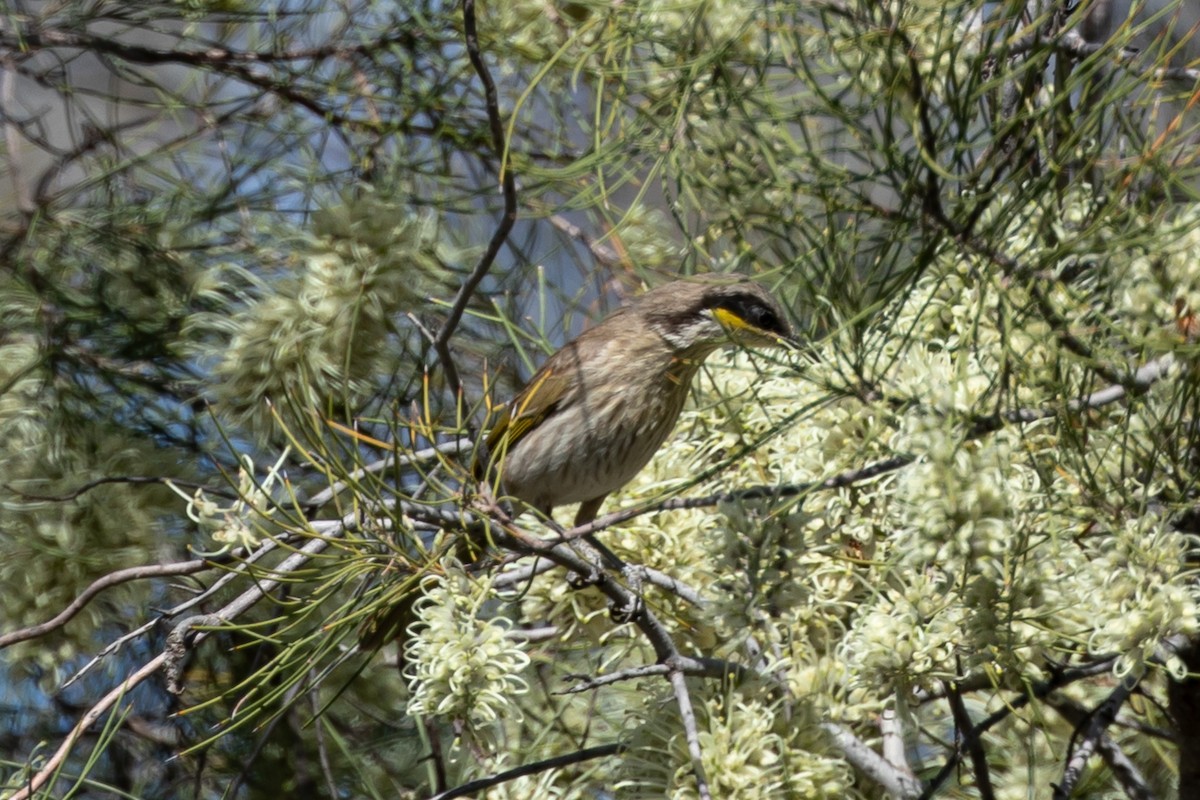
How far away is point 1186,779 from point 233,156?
2.42 metres

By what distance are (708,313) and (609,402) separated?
0.31 m

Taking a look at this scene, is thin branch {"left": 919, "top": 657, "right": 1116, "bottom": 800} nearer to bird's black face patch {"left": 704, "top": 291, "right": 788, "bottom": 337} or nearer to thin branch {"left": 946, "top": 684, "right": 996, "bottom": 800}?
thin branch {"left": 946, "top": 684, "right": 996, "bottom": 800}

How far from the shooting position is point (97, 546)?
2531 mm

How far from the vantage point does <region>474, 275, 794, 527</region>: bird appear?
299 cm

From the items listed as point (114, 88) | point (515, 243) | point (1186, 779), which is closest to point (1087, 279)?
point (1186, 779)

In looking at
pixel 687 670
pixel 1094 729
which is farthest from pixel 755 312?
pixel 1094 729

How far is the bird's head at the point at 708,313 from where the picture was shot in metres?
2.69

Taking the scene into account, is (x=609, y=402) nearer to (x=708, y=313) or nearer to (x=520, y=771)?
(x=708, y=313)

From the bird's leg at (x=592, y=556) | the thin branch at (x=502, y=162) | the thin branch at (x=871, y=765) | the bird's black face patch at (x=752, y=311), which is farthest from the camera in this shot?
the bird's black face patch at (x=752, y=311)

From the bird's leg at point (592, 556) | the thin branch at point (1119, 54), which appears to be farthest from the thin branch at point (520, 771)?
the thin branch at point (1119, 54)

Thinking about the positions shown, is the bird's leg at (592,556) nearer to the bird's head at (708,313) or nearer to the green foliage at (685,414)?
the green foliage at (685,414)

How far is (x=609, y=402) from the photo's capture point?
10.1 feet

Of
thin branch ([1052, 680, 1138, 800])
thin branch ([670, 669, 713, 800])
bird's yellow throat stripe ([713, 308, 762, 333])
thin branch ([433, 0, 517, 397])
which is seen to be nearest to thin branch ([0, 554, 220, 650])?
thin branch ([433, 0, 517, 397])

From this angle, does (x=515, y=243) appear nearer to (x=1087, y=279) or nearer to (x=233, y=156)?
(x=233, y=156)
